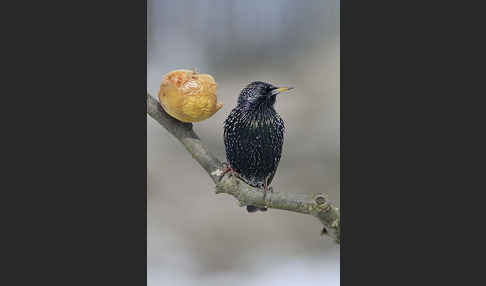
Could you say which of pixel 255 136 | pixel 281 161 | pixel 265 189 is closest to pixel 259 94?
pixel 255 136

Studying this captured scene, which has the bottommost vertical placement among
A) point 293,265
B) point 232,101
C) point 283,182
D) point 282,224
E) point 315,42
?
point 293,265

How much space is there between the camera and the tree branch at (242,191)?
8.48ft

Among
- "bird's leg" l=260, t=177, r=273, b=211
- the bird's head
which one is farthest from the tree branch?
the bird's head

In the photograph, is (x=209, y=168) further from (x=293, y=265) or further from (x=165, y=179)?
(x=293, y=265)

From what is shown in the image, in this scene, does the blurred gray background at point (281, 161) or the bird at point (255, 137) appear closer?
the blurred gray background at point (281, 161)

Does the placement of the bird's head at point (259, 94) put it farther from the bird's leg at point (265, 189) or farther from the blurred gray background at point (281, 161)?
the bird's leg at point (265, 189)

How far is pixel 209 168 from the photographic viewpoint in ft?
8.73

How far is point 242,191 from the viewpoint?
2643 mm

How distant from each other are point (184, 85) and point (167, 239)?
803mm

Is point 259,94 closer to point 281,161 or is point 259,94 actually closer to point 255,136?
point 255,136

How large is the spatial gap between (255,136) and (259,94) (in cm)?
23

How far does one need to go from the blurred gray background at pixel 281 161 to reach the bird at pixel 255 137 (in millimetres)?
40

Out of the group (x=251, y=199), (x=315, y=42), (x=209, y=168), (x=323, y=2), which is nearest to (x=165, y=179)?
(x=209, y=168)

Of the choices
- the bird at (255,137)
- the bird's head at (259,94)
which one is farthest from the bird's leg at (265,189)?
the bird's head at (259,94)
